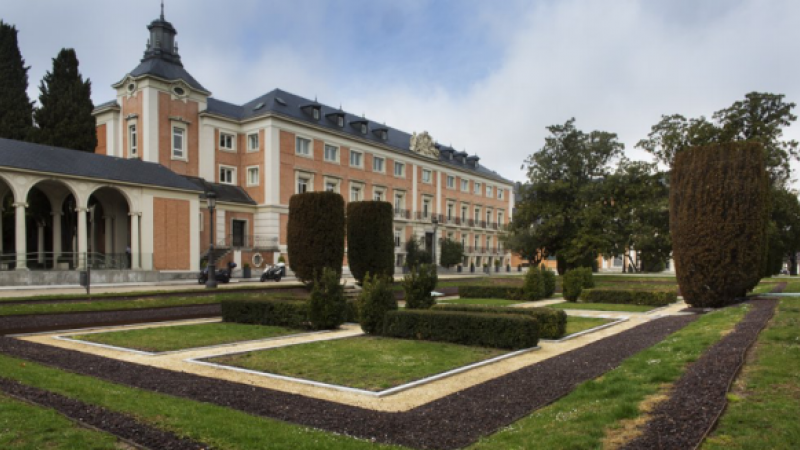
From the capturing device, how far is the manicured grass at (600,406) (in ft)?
15.9

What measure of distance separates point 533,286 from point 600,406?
1751 cm

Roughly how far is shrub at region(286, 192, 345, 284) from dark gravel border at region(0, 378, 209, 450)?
18581 mm

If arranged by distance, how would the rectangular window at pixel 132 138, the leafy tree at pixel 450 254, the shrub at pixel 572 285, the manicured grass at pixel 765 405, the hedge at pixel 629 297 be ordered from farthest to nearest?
the leafy tree at pixel 450 254
the rectangular window at pixel 132 138
the shrub at pixel 572 285
the hedge at pixel 629 297
the manicured grass at pixel 765 405

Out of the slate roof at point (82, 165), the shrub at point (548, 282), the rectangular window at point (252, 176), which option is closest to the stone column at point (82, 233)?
the slate roof at point (82, 165)

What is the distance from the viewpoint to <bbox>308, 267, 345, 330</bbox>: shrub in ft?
43.8

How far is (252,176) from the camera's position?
44.8m

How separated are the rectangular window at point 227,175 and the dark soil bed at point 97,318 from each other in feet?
92.0

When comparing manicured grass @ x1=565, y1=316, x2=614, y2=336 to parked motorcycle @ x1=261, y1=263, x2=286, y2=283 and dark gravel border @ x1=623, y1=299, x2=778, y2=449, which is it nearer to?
dark gravel border @ x1=623, y1=299, x2=778, y2=449

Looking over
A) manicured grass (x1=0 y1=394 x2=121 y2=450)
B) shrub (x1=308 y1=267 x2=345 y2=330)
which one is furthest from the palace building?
manicured grass (x1=0 y1=394 x2=121 y2=450)

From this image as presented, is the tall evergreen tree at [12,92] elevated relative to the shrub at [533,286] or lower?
elevated

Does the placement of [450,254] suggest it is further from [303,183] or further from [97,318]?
[97,318]

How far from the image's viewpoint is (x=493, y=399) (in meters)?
6.54

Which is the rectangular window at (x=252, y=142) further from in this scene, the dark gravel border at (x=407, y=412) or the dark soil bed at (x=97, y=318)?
the dark gravel border at (x=407, y=412)

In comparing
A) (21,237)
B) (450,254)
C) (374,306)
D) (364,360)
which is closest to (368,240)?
(374,306)
